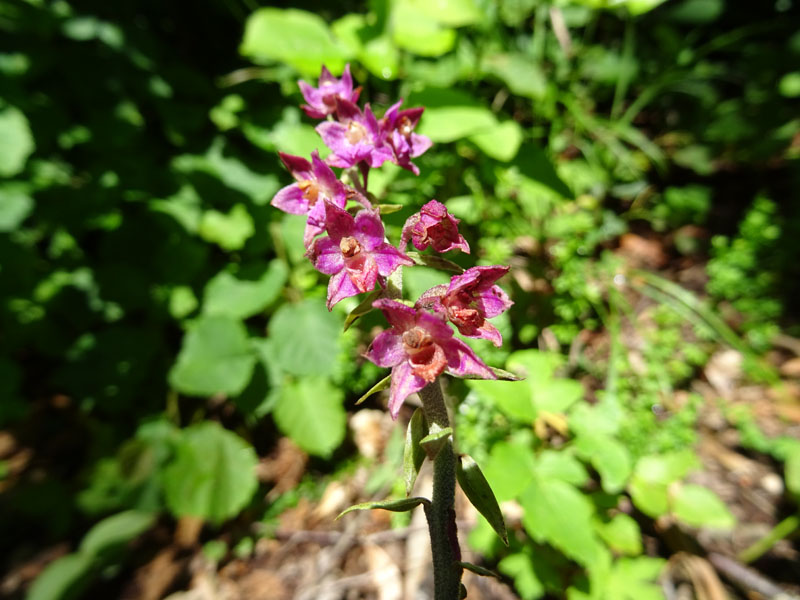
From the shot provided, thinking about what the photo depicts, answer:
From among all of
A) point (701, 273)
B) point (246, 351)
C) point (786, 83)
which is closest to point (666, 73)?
point (786, 83)

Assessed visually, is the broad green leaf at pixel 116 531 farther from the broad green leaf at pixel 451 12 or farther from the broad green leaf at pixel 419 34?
the broad green leaf at pixel 451 12

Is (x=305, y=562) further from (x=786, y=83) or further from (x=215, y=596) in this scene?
(x=786, y=83)

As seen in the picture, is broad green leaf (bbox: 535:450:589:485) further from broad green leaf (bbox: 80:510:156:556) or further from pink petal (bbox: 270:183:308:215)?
broad green leaf (bbox: 80:510:156:556)

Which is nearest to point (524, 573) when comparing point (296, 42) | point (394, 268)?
point (394, 268)

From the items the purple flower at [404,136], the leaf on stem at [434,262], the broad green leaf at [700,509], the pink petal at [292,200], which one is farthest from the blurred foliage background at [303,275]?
the leaf on stem at [434,262]

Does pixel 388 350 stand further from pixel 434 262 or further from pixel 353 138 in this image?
pixel 353 138

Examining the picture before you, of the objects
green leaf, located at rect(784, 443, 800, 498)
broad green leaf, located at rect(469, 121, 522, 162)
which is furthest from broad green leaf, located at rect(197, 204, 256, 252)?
green leaf, located at rect(784, 443, 800, 498)

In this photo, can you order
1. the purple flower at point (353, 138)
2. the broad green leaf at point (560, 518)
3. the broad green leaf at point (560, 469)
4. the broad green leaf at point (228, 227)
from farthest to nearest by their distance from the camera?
1. the broad green leaf at point (228, 227)
2. the broad green leaf at point (560, 469)
3. the broad green leaf at point (560, 518)
4. the purple flower at point (353, 138)

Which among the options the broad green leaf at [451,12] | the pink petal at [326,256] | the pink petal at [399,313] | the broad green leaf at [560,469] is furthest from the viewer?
the broad green leaf at [451,12]
